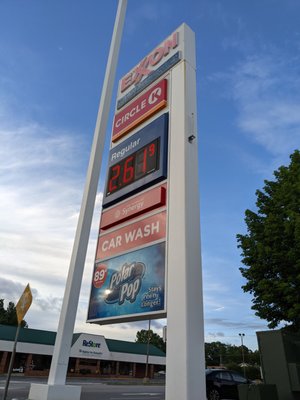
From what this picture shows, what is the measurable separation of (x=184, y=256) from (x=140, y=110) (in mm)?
5301

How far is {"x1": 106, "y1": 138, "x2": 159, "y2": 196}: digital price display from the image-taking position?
8914mm

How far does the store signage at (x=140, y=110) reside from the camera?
9.69m

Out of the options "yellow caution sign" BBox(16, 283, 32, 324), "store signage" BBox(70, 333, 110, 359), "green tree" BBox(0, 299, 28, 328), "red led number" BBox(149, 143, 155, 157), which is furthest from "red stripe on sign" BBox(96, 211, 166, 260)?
"green tree" BBox(0, 299, 28, 328)

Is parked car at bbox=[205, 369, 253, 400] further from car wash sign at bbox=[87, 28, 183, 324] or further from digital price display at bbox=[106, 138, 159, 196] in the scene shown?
digital price display at bbox=[106, 138, 159, 196]

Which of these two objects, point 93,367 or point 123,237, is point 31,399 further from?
point 93,367

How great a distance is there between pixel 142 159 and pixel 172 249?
3.10m

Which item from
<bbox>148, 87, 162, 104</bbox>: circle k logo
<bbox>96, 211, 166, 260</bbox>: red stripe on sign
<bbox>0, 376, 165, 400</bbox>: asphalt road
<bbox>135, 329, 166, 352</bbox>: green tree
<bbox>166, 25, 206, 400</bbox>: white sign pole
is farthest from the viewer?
<bbox>135, 329, 166, 352</bbox>: green tree

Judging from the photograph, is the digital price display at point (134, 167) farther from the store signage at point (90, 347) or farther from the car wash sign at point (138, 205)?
the store signage at point (90, 347)

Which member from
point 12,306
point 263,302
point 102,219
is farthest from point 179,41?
point 12,306

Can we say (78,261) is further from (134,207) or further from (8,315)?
(8,315)

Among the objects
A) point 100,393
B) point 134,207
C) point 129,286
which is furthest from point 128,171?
point 100,393

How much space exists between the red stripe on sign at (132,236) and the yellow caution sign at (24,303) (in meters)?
2.49

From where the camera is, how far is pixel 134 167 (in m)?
9.52

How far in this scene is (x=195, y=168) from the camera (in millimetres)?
8148
